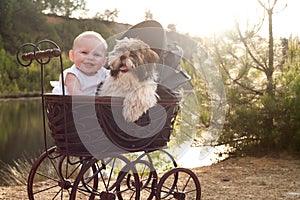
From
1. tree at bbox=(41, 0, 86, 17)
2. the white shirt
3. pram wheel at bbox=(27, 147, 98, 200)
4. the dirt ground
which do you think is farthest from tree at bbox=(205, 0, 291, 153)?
tree at bbox=(41, 0, 86, 17)

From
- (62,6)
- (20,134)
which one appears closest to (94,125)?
(20,134)

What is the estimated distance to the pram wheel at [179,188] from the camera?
2825mm

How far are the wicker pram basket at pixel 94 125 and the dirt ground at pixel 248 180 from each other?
55.4 inches

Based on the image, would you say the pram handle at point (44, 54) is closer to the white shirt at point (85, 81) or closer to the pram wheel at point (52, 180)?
the white shirt at point (85, 81)

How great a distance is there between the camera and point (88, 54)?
2811 millimetres

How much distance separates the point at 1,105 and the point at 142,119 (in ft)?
61.4

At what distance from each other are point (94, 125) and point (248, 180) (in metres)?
2.44

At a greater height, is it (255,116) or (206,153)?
(255,116)

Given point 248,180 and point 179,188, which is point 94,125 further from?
point 248,180

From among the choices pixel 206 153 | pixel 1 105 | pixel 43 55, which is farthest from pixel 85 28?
pixel 43 55

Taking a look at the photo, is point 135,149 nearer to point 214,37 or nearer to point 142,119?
point 142,119

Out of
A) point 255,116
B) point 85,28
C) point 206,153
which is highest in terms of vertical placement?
point 85,28

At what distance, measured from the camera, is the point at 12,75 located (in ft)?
76.2

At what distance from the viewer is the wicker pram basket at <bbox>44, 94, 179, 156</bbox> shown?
8.21 ft
